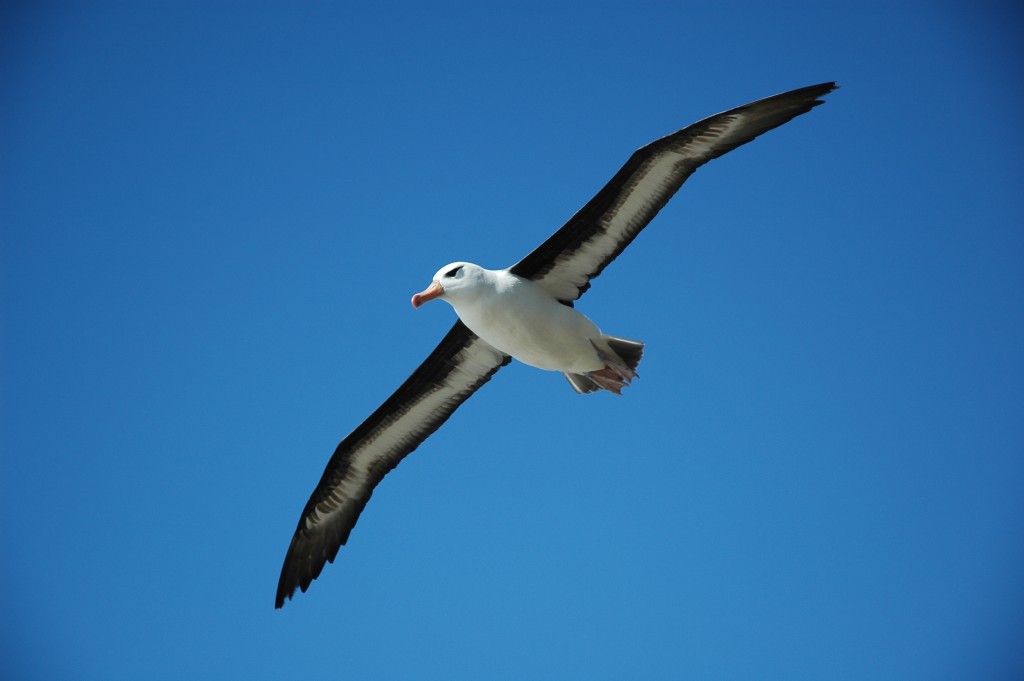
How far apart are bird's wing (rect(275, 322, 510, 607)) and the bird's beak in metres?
1.16

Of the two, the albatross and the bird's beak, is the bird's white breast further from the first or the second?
the bird's beak

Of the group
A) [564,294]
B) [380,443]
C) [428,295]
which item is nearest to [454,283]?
[428,295]

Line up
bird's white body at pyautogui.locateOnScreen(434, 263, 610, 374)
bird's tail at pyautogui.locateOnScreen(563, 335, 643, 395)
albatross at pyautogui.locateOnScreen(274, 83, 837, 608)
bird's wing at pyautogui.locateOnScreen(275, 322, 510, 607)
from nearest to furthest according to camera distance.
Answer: albatross at pyautogui.locateOnScreen(274, 83, 837, 608), bird's white body at pyautogui.locateOnScreen(434, 263, 610, 374), bird's tail at pyautogui.locateOnScreen(563, 335, 643, 395), bird's wing at pyautogui.locateOnScreen(275, 322, 510, 607)

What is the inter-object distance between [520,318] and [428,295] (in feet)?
3.30

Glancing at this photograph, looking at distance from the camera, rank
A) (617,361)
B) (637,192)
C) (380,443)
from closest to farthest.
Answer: (637,192)
(617,361)
(380,443)

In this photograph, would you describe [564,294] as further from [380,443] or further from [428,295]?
[380,443]

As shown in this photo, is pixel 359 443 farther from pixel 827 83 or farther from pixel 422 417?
pixel 827 83

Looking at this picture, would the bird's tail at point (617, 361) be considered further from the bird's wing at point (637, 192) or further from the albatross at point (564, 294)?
the bird's wing at point (637, 192)

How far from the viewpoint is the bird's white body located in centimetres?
1105

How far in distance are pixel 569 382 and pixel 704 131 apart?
10.6 ft

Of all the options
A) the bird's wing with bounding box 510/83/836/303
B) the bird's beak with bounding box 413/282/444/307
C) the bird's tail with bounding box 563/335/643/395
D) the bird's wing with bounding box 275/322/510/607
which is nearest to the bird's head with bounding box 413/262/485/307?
the bird's beak with bounding box 413/282/444/307

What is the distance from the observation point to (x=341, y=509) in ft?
43.2

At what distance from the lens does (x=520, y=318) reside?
36.2 feet

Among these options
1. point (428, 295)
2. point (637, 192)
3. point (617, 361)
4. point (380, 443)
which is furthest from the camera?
point (380, 443)
